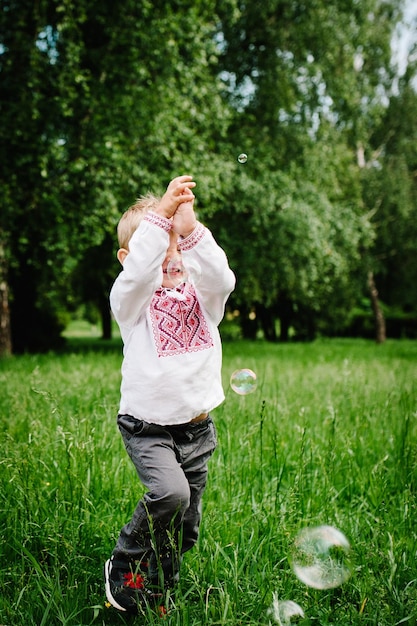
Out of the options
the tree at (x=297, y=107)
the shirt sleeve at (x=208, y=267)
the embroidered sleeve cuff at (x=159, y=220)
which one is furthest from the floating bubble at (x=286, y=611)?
the tree at (x=297, y=107)

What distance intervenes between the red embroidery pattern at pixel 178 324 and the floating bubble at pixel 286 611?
0.94 m

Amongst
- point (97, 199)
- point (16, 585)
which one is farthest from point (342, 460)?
point (97, 199)

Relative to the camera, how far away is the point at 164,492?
2.00 m

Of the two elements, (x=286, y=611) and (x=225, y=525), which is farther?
(x=225, y=525)

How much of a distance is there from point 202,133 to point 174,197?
10.7 m

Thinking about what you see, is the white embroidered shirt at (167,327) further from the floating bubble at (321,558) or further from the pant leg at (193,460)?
the floating bubble at (321,558)

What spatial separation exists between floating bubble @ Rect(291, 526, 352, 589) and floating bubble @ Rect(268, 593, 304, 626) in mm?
141

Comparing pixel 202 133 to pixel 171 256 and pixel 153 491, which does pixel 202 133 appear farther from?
pixel 153 491

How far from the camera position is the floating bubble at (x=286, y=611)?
6.44 feet

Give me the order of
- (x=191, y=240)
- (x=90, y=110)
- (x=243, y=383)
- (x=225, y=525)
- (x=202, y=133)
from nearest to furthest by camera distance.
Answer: (x=191, y=240) < (x=225, y=525) < (x=243, y=383) < (x=90, y=110) < (x=202, y=133)

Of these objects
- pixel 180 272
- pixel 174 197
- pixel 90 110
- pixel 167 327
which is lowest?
pixel 167 327

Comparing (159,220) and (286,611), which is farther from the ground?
(159,220)

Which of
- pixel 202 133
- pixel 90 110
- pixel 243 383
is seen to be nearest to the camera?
pixel 243 383

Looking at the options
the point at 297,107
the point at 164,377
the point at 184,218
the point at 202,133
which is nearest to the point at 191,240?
the point at 184,218
